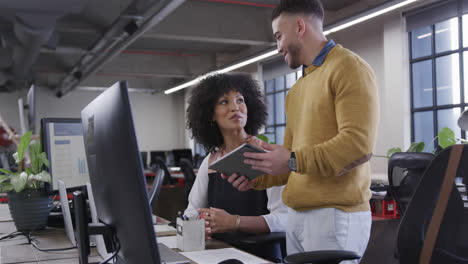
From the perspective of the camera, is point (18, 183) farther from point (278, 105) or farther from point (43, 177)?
point (278, 105)

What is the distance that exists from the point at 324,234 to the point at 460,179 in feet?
1.68

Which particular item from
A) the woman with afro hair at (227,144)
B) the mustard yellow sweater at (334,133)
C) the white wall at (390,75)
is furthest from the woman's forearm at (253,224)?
the white wall at (390,75)

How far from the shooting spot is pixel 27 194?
2.24m

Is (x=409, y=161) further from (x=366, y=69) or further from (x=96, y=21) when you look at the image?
(x=96, y=21)

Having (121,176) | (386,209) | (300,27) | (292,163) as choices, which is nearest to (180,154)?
(386,209)

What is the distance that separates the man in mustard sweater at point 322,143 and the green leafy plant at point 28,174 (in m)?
1.03

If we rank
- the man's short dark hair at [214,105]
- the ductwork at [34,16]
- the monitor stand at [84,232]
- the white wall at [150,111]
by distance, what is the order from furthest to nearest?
the white wall at [150,111]
the ductwork at [34,16]
the man's short dark hair at [214,105]
the monitor stand at [84,232]

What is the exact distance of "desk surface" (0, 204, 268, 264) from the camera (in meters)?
1.73

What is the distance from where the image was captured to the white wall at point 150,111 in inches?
590

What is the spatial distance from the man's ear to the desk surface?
34.4 inches

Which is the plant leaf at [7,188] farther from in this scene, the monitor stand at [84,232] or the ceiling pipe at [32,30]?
the ceiling pipe at [32,30]

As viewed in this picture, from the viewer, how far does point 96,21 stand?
8.63 meters

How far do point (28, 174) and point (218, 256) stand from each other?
1150mm

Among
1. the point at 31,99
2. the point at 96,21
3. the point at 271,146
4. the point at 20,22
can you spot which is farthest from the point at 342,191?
the point at 96,21
